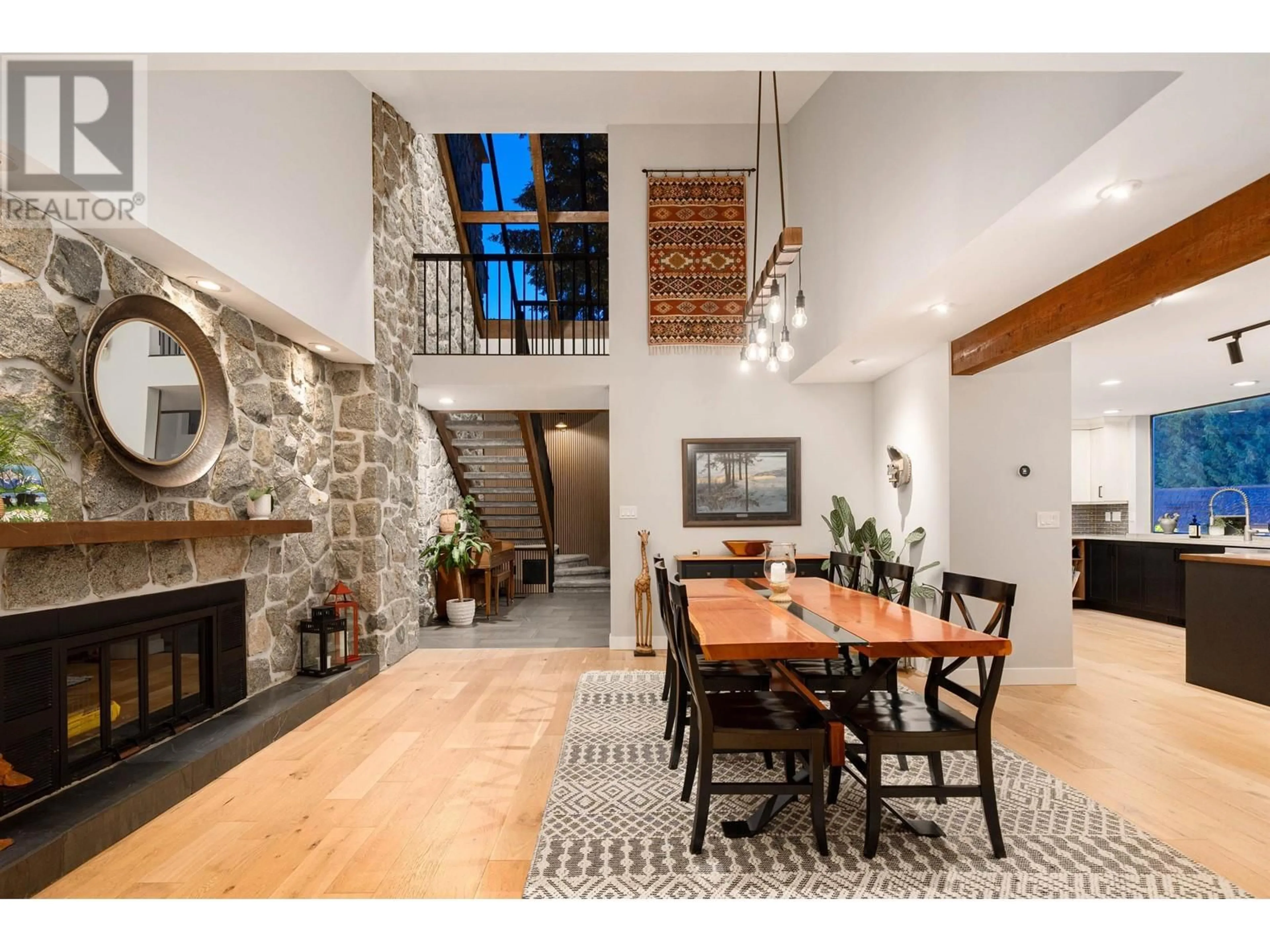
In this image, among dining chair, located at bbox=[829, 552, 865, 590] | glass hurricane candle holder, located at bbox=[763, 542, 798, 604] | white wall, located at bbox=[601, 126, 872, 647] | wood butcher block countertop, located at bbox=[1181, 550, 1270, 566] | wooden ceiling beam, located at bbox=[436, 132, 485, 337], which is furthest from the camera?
wooden ceiling beam, located at bbox=[436, 132, 485, 337]

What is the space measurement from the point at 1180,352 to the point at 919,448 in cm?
200

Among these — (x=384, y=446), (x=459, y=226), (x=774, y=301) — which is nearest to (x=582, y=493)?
(x=459, y=226)

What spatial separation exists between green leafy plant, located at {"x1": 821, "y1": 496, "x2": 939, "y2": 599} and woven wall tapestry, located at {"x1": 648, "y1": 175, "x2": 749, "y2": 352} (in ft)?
5.63

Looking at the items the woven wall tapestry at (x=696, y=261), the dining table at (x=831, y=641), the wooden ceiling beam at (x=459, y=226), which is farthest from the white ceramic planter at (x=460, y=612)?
the dining table at (x=831, y=641)

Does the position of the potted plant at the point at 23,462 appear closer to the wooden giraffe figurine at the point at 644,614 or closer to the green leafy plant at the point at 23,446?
the green leafy plant at the point at 23,446

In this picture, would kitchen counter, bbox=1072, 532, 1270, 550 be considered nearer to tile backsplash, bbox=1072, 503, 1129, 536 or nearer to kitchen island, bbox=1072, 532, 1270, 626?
kitchen island, bbox=1072, 532, 1270, 626

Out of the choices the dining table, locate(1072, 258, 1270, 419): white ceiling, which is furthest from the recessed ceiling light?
the dining table

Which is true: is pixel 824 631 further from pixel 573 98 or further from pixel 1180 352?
pixel 573 98

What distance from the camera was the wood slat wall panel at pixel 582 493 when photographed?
9.98 meters

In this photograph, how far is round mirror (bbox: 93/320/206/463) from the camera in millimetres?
2617

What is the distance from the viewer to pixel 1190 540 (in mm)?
6254

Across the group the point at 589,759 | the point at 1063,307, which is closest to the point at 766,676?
the point at 589,759
